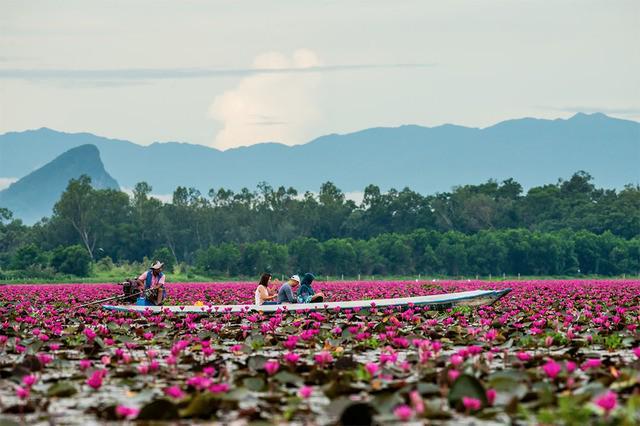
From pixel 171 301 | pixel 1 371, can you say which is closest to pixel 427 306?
pixel 171 301

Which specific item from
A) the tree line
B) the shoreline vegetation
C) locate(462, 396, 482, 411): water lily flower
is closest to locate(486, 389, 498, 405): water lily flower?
locate(462, 396, 482, 411): water lily flower

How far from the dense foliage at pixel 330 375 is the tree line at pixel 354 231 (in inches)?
2726

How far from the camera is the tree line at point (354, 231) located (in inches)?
3521

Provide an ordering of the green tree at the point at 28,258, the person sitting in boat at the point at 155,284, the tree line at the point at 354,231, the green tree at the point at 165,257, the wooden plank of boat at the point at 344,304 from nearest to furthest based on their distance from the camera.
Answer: the wooden plank of boat at the point at 344,304
the person sitting in boat at the point at 155,284
the green tree at the point at 28,258
the tree line at the point at 354,231
the green tree at the point at 165,257

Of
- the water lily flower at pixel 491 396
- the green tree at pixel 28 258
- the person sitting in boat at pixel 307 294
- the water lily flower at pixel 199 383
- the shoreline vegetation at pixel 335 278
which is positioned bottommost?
the water lily flower at pixel 491 396

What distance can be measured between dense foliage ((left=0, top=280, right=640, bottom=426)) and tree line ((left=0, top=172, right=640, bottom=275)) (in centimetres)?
6924

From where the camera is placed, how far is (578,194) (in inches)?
4803

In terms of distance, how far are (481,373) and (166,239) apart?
10976 cm

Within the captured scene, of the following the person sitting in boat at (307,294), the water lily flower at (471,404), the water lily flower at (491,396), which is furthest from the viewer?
the person sitting in boat at (307,294)

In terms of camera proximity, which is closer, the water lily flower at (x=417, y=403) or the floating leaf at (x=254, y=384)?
the water lily flower at (x=417, y=403)

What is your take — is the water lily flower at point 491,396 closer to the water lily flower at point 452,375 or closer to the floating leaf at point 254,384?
the water lily flower at point 452,375

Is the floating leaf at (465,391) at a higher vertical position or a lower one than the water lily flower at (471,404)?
higher

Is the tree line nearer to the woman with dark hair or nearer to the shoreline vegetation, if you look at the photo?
the shoreline vegetation

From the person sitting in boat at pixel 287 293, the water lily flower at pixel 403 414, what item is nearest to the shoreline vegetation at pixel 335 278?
the person sitting in boat at pixel 287 293
